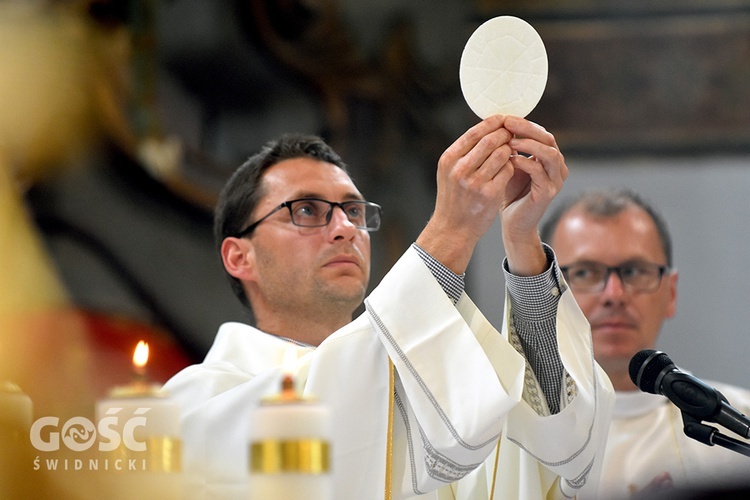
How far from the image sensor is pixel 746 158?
739 centimetres

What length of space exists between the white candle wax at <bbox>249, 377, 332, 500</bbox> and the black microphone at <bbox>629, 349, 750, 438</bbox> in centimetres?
123

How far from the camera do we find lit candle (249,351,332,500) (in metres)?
1.48

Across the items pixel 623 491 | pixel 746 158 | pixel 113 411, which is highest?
pixel 746 158

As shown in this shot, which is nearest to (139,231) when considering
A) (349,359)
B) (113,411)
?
(349,359)

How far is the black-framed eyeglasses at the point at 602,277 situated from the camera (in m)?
4.35

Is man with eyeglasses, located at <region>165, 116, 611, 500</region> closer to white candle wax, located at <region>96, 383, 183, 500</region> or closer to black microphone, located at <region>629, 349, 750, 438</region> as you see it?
black microphone, located at <region>629, 349, 750, 438</region>

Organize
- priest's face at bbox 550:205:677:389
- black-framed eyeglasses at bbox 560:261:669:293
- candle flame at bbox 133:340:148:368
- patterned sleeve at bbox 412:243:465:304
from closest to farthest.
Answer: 1. candle flame at bbox 133:340:148:368
2. patterned sleeve at bbox 412:243:465:304
3. priest's face at bbox 550:205:677:389
4. black-framed eyeglasses at bbox 560:261:669:293

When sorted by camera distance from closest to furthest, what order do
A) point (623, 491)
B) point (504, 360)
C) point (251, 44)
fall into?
point (504, 360), point (623, 491), point (251, 44)

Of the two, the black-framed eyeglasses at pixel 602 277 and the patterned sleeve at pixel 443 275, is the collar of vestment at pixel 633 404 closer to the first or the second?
the black-framed eyeglasses at pixel 602 277

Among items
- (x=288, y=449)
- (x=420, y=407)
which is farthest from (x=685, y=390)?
(x=288, y=449)

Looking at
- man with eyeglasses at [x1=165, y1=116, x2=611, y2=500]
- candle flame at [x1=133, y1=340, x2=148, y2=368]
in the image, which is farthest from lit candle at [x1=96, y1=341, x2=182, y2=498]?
man with eyeglasses at [x1=165, y1=116, x2=611, y2=500]

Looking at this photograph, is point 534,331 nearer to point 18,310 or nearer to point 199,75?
point 18,310

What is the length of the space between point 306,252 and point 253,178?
467 mm

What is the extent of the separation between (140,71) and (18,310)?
1564mm
